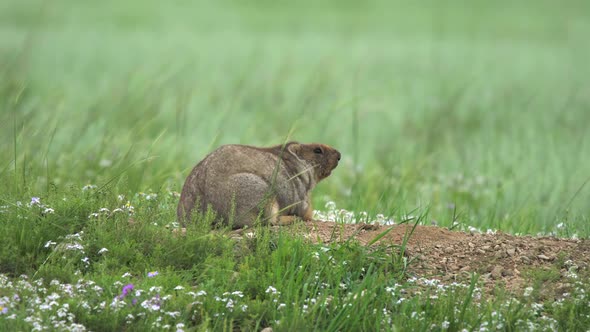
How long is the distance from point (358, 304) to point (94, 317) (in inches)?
66.2

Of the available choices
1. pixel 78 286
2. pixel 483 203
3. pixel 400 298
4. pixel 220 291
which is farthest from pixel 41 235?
pixel 483 203

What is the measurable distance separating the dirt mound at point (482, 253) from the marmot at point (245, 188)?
345mm

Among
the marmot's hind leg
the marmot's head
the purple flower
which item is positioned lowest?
the purple flower

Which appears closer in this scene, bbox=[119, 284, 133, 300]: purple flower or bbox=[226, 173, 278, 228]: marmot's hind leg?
bbox=[119, 284, 133, 300]: purple flower

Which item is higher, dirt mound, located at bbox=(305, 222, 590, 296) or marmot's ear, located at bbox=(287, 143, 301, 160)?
marmot's ear, located at bbox=(287, 143, 301, 160)

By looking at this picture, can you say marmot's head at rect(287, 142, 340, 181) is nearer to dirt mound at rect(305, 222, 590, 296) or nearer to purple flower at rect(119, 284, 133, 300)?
dirt mound at rect(305, 222, 590, 296)

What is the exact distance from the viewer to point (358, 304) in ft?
18.7

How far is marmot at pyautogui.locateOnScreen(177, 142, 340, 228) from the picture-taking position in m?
7.07

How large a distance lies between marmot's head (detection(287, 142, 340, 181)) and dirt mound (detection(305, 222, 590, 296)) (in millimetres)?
935

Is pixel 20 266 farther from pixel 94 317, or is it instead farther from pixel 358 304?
pixel 358 304

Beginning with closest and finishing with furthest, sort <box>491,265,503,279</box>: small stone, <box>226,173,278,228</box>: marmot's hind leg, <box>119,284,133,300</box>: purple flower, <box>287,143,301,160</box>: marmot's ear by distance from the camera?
<box>119,284,133,300</box>: purple flower → <box>491,265,503,279</box>: small stone → <box>226,173,278,228</box>: marmot's hind leg → <box>287,143,301,160</box>: marmot's ear

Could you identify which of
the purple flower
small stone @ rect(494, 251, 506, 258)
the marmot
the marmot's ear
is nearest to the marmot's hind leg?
the marmot

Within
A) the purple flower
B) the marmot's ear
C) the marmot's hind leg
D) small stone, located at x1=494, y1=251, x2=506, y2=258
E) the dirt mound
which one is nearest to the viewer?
the purple flower

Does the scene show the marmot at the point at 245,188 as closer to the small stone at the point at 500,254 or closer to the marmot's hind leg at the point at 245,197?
the marmot's hind leg at the point at 245,197
